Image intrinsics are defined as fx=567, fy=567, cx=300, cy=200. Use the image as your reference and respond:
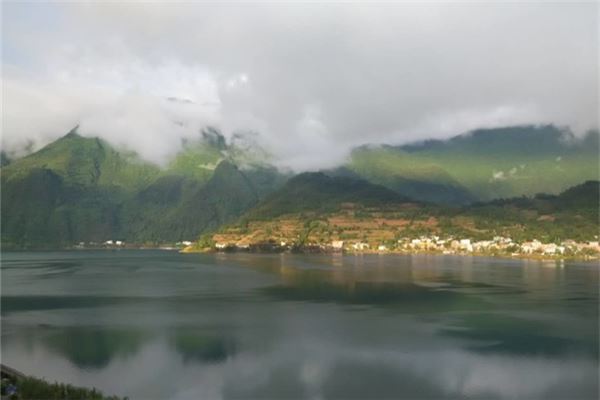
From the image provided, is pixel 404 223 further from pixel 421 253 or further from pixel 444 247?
pixel 444 247

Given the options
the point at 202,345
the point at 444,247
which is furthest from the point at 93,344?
the point at 444,247

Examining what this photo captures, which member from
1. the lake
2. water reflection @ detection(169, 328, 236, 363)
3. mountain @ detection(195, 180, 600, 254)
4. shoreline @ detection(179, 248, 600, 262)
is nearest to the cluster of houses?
mountain @ detection(195, 180, 600, 254)

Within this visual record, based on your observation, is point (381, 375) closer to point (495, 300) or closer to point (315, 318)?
point (315, 318)

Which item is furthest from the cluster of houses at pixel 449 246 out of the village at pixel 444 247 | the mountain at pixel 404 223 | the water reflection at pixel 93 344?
the water reflection at pixel 93 344

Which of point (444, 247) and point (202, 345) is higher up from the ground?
point (444, 247)

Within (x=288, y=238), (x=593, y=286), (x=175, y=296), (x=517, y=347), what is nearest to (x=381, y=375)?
(x=517, y=347)

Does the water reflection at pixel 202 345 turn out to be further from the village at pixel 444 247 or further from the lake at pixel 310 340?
the village at pixel 444 247
